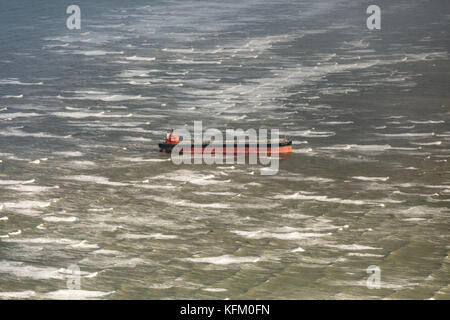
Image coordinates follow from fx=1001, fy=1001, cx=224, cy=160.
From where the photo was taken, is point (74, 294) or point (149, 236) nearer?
point (74, 294)

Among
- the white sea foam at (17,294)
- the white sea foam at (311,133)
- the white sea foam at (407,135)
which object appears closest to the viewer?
the white sea foam at (17,294)

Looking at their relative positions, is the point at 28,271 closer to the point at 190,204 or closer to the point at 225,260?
the point at 225,260

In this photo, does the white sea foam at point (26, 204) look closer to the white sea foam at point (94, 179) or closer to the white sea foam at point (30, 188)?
the white sea foam at point (30, 188)

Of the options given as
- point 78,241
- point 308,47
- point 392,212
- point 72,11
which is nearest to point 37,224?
point 78,241

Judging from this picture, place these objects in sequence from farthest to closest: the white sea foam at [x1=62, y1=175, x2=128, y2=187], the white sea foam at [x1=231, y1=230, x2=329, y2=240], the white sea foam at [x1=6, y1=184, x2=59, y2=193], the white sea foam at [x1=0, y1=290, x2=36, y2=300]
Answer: the white sea foam at [x1=62, y1=175, x2=128, y2=187] < the white sea foam at [x1=6, y1=184, x2=59, y2=193] < the white sea foam at [x1=231, y1=230, x2=329, y2=240] < the white sea foam at [x1=0, y1=290, x2=36, y2=300]

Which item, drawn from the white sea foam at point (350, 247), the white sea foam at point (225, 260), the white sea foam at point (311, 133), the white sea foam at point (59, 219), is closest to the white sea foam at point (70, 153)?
the white sea foam at point (59, 219)

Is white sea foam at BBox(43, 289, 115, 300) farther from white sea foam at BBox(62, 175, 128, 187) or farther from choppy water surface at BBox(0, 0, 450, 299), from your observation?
white sea foam at BBox(62, 175, 128, 187)

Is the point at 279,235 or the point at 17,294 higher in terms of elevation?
the point at 279,235

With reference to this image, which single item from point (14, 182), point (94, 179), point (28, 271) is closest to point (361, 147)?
A: point (94, 179)

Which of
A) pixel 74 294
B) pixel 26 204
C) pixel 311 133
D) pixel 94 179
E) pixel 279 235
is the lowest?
pixel 74 294

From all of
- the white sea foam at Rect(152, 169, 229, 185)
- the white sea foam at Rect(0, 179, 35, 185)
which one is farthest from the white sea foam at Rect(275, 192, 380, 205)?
the white sea foam at Rect(0, 179, 35, 185)
